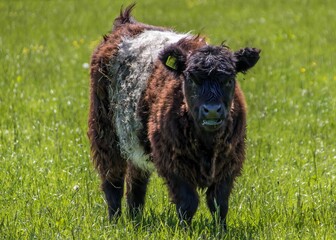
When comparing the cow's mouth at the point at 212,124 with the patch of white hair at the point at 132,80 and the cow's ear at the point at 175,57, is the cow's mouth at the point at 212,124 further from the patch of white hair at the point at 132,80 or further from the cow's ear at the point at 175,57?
the patch of white hair at the point at 132,80

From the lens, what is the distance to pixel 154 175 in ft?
30.3

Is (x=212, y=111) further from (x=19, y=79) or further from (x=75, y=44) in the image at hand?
(x=75, y=44)

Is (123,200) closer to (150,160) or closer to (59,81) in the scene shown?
(150,160)

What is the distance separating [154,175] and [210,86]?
258cm

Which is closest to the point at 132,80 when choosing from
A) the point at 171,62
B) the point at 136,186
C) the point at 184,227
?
the point at 171,62

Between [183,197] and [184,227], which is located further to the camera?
[183,197]

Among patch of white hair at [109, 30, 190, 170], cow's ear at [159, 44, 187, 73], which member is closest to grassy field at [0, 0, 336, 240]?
patch of white hair at [109, 30, 190, 170]

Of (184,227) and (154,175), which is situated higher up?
(184,227)

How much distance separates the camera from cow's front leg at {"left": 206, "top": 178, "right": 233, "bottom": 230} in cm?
711

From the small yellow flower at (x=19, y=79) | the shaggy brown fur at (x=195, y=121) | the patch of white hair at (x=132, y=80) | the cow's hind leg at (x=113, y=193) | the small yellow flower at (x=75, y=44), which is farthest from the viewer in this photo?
the small yellow flower at (x=75, y=44)

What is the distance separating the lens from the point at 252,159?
936 centimetres

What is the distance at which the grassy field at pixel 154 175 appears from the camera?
7.08 metres

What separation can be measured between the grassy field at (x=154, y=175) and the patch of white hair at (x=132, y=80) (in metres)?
0.57

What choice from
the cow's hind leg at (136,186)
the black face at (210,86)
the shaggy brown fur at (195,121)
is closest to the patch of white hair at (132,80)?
the shaggy brown fur at (195,121)
